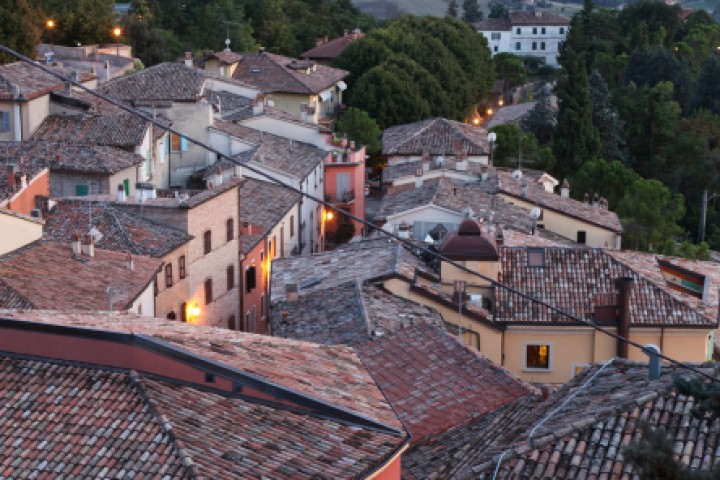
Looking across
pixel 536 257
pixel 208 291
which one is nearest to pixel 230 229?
pixel 208 291

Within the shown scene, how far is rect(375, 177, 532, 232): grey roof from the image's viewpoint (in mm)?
30766

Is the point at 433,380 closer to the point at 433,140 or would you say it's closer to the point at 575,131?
the point at 433,140

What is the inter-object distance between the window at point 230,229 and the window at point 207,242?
986 millimetres

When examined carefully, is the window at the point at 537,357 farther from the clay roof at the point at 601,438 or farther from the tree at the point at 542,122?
the tree at the point at 542,122

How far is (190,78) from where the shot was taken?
39.5m

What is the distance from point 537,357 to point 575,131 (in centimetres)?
3090

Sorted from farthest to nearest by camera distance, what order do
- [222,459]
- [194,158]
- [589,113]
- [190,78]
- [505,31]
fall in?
[505,31] → [589,113] → [190,78] → [194,158] → [222,459]

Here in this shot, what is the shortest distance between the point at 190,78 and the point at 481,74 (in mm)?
30258

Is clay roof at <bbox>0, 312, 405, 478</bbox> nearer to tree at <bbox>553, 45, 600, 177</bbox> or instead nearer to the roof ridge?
the roof ridge

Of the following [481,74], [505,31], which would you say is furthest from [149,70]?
[505,31]

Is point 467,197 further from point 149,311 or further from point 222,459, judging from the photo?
point 222,459

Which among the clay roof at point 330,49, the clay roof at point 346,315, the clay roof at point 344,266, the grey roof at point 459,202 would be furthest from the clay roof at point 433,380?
the clay roof at point 330,49

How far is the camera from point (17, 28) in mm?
45906

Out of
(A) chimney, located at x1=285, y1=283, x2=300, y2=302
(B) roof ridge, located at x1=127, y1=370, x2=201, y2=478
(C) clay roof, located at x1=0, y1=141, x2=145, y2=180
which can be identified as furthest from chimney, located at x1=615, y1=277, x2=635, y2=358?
(C) clay roof, located at x1=0, y1=141, x2=145, y2=180
